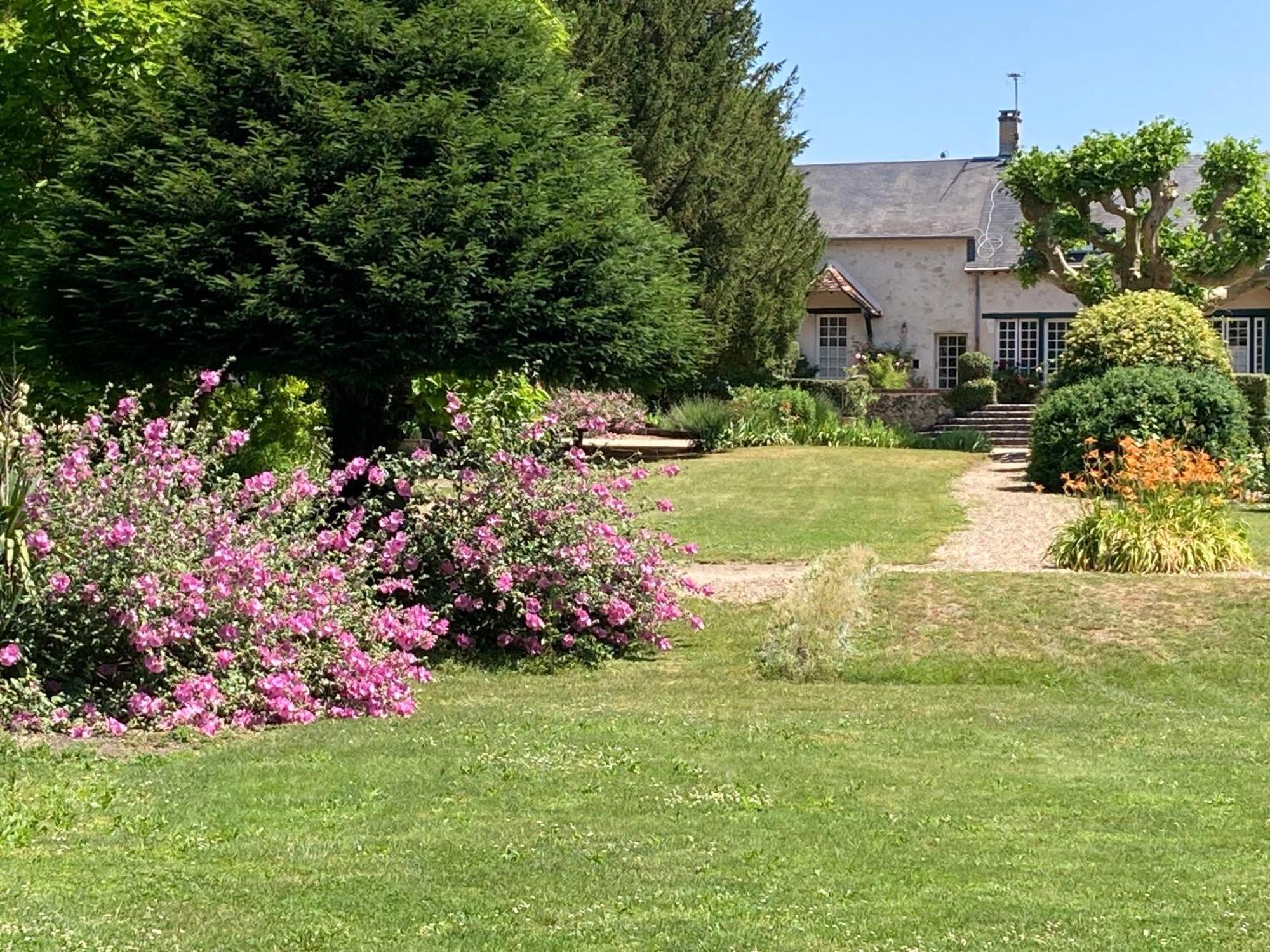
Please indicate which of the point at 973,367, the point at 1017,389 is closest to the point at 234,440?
the point at 1017,389

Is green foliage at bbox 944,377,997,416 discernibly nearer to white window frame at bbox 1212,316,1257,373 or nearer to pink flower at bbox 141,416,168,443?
white window frame at bbox 1212,316,1257,373

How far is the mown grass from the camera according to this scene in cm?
526

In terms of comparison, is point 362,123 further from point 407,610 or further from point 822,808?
point 822,808

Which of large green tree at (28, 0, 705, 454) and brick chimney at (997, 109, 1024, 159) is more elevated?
brick chimney at (997, 109, 1024, 159)

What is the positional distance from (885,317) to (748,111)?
1271 cm

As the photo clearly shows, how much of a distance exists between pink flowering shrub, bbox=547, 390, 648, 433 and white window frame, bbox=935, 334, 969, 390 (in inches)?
512

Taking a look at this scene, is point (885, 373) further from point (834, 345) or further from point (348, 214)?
point (348, 214)

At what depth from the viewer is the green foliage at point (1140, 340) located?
78.6 feet

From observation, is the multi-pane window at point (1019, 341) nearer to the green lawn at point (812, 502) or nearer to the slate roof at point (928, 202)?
the slate roof at point (928, 202)

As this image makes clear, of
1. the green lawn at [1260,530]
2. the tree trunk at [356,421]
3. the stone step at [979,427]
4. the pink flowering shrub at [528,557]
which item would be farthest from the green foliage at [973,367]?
the pink flowering shrub at [528,557]

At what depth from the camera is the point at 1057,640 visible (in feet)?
39.0

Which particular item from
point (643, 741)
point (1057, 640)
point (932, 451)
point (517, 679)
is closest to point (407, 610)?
point (517, 679)

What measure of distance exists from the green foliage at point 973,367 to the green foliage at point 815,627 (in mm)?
24882

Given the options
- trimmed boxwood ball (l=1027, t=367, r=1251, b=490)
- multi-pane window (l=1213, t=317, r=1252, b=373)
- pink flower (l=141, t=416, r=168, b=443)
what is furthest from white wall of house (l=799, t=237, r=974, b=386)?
pink flower (l=141, t=416, r=168, b=443)
